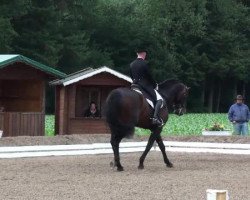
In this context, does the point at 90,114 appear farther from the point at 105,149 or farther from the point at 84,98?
the point at 105,149

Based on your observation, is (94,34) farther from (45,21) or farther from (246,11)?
(246,11)

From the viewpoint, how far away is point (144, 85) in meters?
12.7

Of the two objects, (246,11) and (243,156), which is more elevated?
(246,11)

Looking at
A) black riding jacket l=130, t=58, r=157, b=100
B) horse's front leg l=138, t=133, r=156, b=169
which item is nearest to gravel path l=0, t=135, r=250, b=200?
horse's front leg l=138, t=133, r=156, b=169

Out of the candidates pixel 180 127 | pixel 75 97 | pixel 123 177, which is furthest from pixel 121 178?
pixel 180 127

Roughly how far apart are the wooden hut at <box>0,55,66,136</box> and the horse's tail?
8.04 metres

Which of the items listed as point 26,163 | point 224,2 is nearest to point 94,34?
point 224,2

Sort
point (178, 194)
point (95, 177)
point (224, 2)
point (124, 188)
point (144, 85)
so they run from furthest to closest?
1. point (224, 2)
2. point (144, 85)
3. point (95, 177)
4. point (124, 188)
5. point (178, 194)

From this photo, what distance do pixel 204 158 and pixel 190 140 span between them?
11.6 feet

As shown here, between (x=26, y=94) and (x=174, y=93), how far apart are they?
10121mm

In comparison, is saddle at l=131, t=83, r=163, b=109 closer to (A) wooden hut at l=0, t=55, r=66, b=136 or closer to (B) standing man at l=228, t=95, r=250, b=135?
(B) standing man at l=228, t=95, r=250, b=135

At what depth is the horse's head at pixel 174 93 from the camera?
13.4 metres

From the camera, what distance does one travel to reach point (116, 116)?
1196 cm

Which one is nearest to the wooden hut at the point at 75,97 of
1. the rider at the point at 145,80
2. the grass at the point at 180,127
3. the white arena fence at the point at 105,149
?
the grass at the point at 180,127
